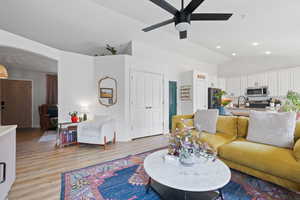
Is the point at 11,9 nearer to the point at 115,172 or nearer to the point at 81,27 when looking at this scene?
the point at 81,27

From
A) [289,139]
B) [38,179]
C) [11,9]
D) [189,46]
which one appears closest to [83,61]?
[11,9]

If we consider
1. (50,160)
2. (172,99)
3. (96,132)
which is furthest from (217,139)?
(50,160)

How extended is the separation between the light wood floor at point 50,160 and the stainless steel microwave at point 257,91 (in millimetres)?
4052

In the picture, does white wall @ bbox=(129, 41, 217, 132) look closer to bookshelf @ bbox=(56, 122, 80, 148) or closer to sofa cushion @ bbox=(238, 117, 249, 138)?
bookshelf @ bbox=(56, 122, 80, 148)

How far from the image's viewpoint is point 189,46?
495cm

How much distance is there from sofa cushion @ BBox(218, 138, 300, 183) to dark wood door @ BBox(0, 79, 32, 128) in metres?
7.23

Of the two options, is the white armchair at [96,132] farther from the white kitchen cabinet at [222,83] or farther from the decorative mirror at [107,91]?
the white kitchen cabinet at [222,83]

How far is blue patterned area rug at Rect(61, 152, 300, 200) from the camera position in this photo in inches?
64.3

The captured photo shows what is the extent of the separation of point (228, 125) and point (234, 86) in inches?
165

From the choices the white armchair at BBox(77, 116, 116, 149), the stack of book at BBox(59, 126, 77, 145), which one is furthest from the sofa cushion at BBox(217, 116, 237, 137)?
the stack of book at BBox(59, 126, 77, 145)

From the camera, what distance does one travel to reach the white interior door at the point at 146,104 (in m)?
4.15

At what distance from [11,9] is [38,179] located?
3.34 meters

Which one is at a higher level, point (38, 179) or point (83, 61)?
point (83, 61)

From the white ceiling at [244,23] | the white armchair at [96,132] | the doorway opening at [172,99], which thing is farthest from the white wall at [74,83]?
the doorway opening at [172,99]
